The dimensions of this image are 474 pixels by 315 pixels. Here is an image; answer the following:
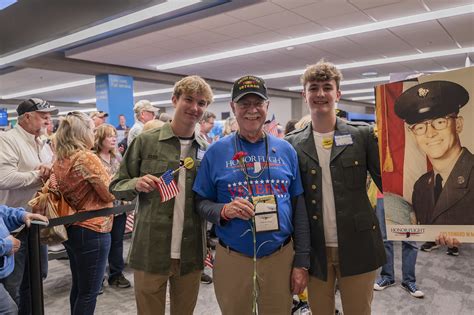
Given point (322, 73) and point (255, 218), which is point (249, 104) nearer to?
point (322, 73)

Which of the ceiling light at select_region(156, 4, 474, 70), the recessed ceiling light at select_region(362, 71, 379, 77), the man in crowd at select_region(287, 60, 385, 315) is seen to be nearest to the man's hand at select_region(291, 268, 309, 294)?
the man in crowd at select_region(287, 60, 385, 315)

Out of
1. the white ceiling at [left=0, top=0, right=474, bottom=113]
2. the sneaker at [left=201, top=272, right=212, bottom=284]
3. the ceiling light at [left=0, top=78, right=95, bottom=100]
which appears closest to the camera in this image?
the sneaker at [left=201, top=272, right=212, bottom=284]

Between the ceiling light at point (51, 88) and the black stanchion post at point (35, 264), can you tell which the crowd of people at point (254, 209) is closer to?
the black stanchion post at point (35, 264)

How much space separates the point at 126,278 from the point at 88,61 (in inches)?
307

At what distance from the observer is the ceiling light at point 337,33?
644 centimetres

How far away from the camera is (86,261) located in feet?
7.60

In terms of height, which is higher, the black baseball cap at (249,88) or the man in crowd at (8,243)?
the black baseball cap at (249,88)

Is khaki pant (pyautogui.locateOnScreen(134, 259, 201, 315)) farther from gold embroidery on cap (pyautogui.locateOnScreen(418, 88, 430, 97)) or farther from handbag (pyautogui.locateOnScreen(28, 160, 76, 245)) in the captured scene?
gold embroidery on cap (pyautogui.locateOnScreen(418, 88, 430, 97))

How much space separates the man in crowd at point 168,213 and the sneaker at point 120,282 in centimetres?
205

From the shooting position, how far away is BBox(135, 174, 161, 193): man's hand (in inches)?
66.7

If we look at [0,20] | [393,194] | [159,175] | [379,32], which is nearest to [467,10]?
[379,32]

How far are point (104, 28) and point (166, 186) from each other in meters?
6.24

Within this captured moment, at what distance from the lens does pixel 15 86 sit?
1386 centimetres

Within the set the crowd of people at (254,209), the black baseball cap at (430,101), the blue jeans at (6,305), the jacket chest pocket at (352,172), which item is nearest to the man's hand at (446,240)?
the crowd of people at (254,209)
